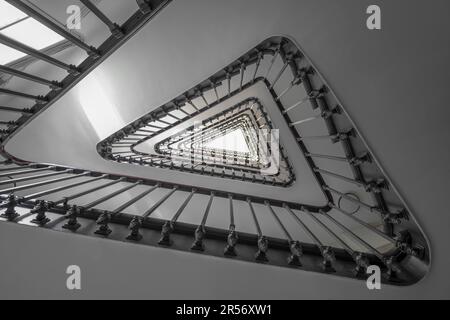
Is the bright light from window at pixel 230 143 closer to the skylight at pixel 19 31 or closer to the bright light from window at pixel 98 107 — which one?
the bright light from window at pixel 98 107

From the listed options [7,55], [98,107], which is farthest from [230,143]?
[7,55]

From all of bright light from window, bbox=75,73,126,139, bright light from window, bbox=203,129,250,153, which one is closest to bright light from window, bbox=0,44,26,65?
bright light from window, bbox=75,73,126,139

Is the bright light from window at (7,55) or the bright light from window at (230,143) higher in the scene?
the bright light from window at (230,143)

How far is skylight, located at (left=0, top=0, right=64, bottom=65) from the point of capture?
231 cm

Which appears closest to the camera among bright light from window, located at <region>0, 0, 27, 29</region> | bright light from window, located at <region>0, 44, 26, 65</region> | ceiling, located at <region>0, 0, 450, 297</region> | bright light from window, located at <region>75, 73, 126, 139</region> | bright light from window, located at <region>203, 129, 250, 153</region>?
ceiling, located at <region>0, 0, 450, 297</region>

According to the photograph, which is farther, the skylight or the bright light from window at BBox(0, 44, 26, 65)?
the bright light from window at BBox(0, 44, 26, 65)

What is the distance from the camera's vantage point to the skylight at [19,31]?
2.31 m

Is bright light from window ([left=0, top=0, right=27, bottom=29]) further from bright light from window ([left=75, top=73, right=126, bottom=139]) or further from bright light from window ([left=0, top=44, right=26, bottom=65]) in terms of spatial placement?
bright light from window ([left=75, top=73, right=126, bottom=139])

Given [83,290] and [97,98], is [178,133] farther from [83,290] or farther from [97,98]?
[83,290]

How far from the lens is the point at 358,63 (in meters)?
1.85

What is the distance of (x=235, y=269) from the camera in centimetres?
146

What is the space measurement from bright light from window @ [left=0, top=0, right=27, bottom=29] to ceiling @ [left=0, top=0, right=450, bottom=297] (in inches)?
10.1

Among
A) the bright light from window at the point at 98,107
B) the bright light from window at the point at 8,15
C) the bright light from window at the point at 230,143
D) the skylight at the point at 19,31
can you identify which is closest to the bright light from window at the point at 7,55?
the skylight at the point at 19,31

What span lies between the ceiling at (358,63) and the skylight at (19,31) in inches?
9.1
